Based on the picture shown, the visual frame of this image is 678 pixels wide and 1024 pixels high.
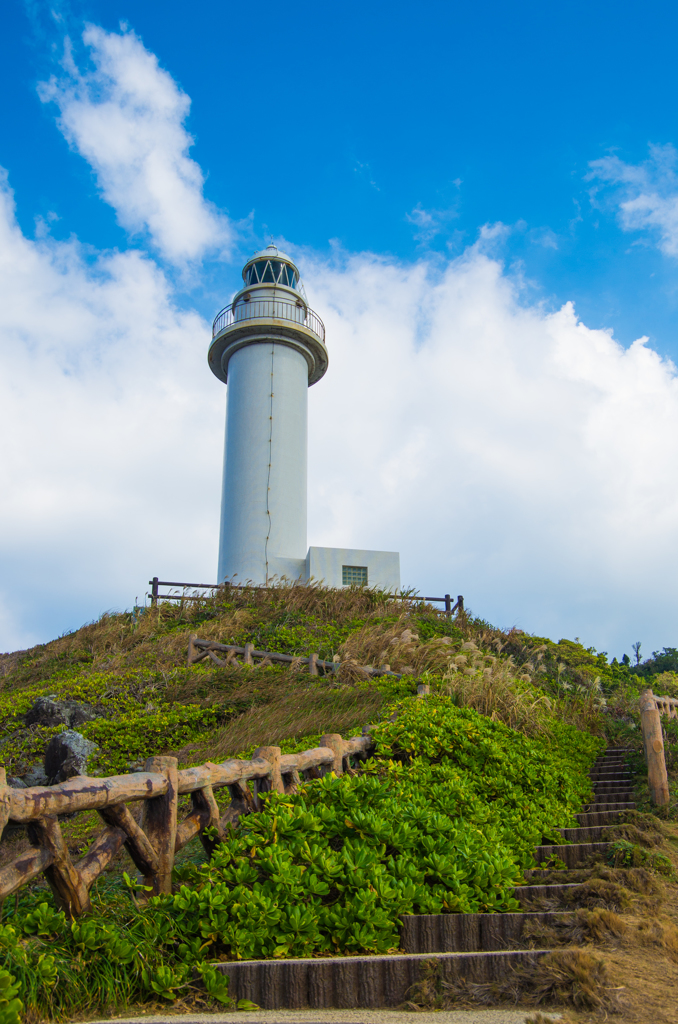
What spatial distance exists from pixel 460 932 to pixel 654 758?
486cm

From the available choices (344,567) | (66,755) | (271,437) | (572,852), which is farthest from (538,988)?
(271,437)

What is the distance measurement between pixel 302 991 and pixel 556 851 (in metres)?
3.08

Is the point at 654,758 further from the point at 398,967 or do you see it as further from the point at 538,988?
the point at 398,967

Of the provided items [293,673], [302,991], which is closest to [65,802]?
[302,991]

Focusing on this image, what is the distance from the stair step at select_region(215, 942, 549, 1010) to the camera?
3305 mm

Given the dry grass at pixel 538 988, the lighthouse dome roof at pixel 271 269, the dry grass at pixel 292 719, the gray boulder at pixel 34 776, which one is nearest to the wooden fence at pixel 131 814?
the dry grass at pixel 538 988

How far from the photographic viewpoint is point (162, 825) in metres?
4.00

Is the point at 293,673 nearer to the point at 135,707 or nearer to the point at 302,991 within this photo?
the point at 135,707

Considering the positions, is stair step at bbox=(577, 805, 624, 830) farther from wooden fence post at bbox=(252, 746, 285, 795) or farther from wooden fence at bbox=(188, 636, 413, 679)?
wooden fence at bbox=(188, 636, 413, 679)

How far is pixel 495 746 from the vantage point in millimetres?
6730

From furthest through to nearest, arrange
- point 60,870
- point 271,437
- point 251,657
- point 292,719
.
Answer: point 271,437 < point 251,657 < point 292,719 < point 60,870

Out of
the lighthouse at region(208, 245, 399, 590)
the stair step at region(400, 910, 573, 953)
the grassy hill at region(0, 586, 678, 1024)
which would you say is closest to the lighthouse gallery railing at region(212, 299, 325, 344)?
the lighthouse at region(208, 245, 399, 590)

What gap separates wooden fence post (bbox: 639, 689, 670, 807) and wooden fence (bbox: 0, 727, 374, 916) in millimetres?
4450

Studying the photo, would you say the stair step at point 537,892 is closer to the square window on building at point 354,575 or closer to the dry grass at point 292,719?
the dry grass at point 292,719
